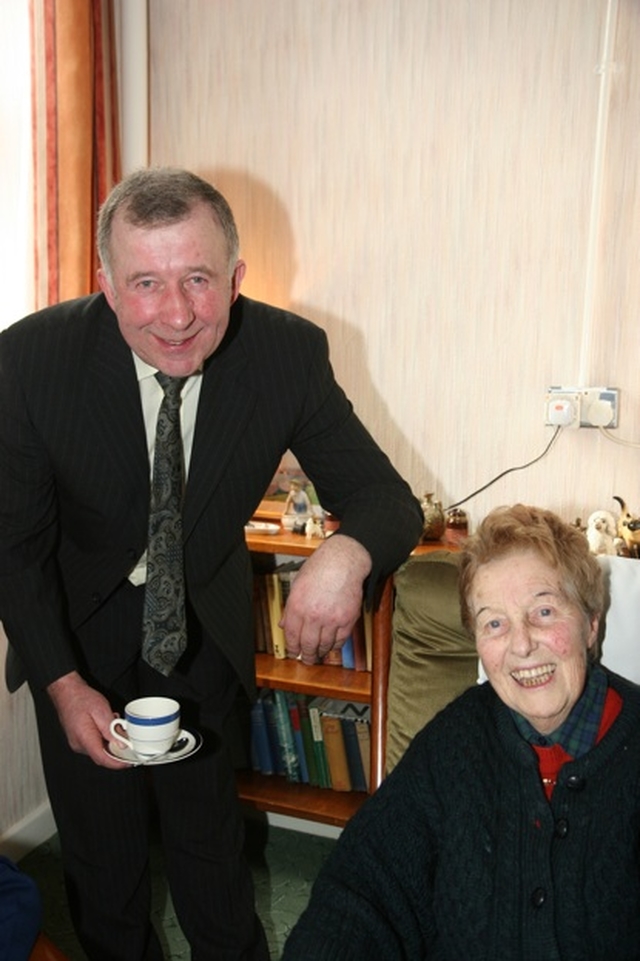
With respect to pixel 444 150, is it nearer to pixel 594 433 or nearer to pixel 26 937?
pixel 594 433

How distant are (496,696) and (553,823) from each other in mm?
219

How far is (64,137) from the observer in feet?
8.13

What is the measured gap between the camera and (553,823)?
4.35ft

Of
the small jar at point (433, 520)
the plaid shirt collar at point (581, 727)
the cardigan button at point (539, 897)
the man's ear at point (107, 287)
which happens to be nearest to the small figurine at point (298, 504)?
the small jar at point (433, 520)

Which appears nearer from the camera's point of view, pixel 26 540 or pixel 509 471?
pixel 26 540

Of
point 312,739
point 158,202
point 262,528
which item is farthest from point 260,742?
point 158,202

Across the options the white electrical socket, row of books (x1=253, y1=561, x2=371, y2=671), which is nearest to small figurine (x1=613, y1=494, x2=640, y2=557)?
the white electrical socket

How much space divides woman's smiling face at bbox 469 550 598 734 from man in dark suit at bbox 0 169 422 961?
0.65 ft

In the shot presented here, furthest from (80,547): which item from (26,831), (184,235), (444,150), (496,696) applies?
(444,150)

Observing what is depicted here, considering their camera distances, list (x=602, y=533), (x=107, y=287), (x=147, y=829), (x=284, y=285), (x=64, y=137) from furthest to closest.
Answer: (x=284, y=285) < (x=64, y=137) < (x=602, y=533) < (x=147, y=829) < (x=107, y=287)

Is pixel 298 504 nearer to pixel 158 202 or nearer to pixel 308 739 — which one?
pixel 308 739

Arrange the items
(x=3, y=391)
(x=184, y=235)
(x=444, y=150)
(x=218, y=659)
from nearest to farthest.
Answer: (x=184, y=235), (x=3, y=391), (x=218, y=659), (x=444, y=150)

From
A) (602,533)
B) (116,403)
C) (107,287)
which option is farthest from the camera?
(602,533)

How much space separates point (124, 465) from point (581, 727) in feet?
2.79
